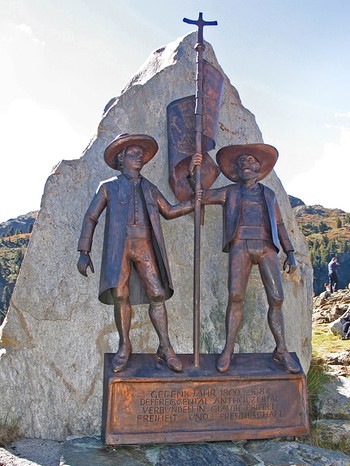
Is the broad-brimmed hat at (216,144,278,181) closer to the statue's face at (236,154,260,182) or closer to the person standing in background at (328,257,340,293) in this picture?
the statue's face at (236,154,260,182)

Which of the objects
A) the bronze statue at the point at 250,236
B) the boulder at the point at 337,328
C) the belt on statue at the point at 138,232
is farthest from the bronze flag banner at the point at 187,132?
the boulder at the point at 337,328

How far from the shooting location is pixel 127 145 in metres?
4.70

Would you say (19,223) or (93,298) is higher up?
(19,223)

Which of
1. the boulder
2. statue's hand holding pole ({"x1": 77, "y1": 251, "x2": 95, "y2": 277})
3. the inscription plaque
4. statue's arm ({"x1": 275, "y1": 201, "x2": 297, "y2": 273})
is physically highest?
statue's arm ({"x1": 275, "y1": 201, "x2": 297, "y2": 273})

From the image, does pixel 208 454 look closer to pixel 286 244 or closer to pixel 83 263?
pixel 83 263

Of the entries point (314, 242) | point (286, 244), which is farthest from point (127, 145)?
point (314, 242)

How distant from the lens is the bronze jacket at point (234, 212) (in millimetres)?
4730

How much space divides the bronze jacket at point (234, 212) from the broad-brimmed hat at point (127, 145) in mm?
717

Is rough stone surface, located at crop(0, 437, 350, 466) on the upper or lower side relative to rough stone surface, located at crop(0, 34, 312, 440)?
lower

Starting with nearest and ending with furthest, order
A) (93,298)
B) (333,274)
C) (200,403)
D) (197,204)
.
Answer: (200,403) < (197,204) < (93,298) < (333,274)

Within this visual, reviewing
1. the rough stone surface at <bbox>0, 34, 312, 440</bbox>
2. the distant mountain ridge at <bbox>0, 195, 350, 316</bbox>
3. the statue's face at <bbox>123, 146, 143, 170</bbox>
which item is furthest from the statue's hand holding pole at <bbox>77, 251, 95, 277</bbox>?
the distant mountain ridge at <bbox>0, 195, 350, 316</bbox>

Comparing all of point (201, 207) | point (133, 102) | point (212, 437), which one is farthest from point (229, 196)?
point (212, 437)

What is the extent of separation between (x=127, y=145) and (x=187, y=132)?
863mm

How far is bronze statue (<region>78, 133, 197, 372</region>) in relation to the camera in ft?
14.2
